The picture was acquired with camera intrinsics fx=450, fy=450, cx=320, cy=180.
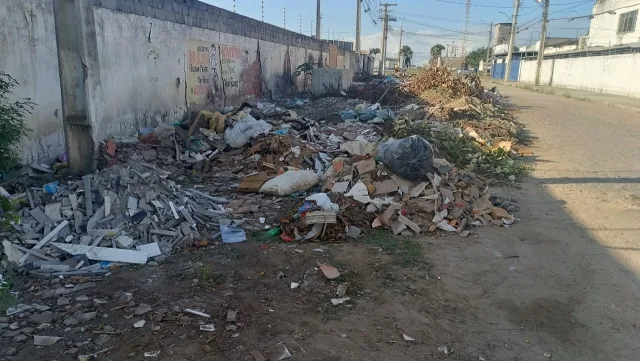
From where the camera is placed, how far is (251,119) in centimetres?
956

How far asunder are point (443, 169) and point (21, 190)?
6.02 m

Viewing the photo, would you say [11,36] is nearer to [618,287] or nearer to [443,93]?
[618,287]

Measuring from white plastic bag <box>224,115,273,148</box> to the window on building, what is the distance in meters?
41.0

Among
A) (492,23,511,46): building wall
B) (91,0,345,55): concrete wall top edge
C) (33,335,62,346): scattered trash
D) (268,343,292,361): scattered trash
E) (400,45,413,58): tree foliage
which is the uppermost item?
(492,23,511,46): building wall

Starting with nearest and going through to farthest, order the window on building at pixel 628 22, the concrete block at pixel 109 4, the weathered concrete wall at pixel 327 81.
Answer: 1. the concrete block at pixel 109 4
2. the weathered concrete wall at pixel 327 81
3. the window on building at pixel 628 22

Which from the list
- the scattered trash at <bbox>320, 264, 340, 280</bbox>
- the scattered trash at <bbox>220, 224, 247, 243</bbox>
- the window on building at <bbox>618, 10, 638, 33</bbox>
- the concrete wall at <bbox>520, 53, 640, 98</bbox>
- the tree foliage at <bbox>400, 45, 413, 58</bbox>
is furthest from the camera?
the tree foliage at <bbox>400, 45, 413, 58</bbox>

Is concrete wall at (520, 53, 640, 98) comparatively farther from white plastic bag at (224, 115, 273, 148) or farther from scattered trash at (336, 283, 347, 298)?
scattered trash at (336, 283, 347, 298)

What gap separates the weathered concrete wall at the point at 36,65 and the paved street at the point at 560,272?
20.2 feet

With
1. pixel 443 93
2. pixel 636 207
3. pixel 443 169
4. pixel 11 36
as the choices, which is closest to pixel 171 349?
pixel 443 169

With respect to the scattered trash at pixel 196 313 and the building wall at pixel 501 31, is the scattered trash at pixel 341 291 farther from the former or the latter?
the building wall at pixel 501 31

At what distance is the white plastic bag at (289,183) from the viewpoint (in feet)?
22.5

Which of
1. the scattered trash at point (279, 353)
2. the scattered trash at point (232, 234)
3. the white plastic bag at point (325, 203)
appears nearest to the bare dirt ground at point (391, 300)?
the scattered trash at point (279, 353)

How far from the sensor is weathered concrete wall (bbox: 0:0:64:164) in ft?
21.1

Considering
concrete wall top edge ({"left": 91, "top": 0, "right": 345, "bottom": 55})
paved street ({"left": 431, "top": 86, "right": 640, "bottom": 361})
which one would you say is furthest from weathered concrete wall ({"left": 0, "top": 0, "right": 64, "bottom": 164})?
paved street ({"left": 431, "top": 86, "right": 640, "bottom": 361})
